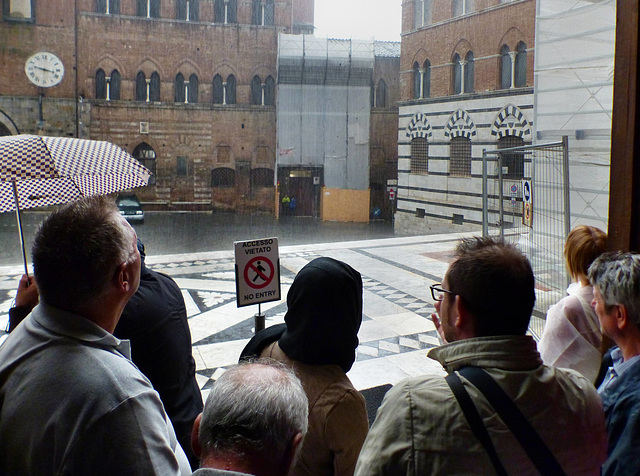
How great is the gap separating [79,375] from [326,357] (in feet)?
1.50

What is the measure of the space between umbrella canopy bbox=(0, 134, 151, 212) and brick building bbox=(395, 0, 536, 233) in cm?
908

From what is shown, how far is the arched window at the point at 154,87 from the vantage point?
15.0 metres

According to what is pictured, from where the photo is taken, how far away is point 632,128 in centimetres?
187

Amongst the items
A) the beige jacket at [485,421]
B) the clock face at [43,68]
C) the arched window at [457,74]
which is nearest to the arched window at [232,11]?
the clock face at [43,68]

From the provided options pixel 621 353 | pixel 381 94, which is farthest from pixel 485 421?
pixel 381 94

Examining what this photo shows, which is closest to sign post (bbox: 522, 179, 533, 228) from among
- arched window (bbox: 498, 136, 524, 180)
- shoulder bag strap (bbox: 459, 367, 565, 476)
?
shoulder bag strap (bbox: 459, 367, 565, 476)

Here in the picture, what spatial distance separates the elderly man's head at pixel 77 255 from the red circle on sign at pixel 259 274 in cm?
167

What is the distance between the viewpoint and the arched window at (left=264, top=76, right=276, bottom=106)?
1606cm

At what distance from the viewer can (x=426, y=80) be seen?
13.3m

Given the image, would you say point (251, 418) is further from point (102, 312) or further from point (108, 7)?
point (108, 7)

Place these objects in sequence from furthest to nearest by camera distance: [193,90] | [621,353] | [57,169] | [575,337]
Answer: [193,90]
[57,169]
[575,337]
[621,353]

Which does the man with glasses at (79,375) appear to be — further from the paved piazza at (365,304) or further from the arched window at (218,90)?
the arched window at (218,90)

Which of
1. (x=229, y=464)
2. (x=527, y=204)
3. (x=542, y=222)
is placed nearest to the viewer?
(x=229, y=464)

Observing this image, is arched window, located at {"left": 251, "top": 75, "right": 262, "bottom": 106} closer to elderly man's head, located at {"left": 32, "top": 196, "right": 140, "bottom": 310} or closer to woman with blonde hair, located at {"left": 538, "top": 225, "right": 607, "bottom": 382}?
woman with blonde hair, located at {"left": 538, "top": 225, "right": 607, "bottom": 382}
